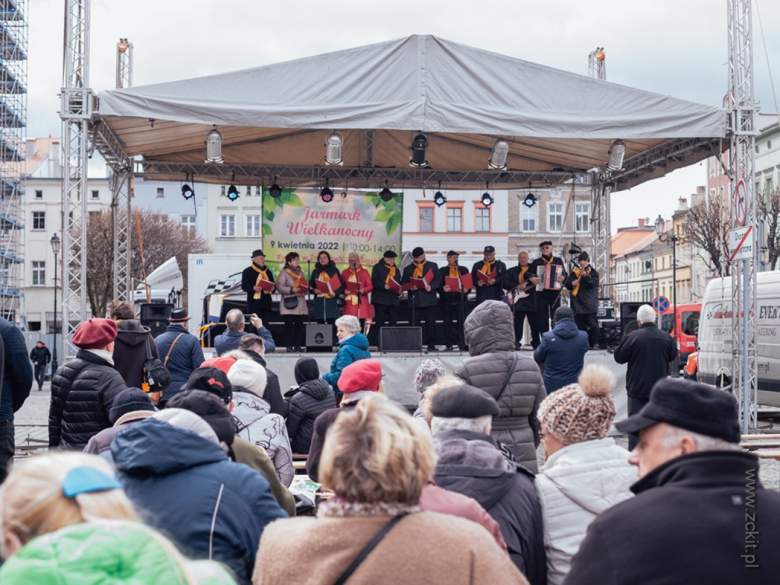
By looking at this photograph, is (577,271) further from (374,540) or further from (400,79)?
(374,540)

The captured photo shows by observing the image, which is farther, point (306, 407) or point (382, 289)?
point (382, 289)

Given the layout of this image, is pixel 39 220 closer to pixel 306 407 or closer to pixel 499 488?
pixel 306 407

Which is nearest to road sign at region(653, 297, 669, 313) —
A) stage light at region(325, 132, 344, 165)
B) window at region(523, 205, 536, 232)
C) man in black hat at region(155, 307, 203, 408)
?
stage light at region(325, 132, 344, 165)

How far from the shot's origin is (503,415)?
488 cm

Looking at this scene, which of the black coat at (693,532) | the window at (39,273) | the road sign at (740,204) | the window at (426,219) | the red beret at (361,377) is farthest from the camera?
the window at (39,273)

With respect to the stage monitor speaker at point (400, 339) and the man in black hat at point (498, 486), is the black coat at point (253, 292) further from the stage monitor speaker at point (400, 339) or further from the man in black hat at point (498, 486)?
the man in black hat at point (498, 486)

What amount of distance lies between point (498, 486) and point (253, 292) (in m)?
11.2

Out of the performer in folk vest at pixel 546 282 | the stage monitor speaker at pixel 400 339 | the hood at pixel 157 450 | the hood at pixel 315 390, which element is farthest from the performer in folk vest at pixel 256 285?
the hood at pixel 157 450

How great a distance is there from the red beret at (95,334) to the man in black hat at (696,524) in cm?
396

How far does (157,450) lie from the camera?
233cm

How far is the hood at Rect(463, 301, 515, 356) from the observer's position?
505cm

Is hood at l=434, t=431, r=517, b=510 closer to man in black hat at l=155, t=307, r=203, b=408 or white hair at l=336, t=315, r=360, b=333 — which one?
white hair at l=336, t=315, r=360, b=333

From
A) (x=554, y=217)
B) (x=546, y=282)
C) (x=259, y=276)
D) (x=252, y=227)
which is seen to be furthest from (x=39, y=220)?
(x=546, y=282)

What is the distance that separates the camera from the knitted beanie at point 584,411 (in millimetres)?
2893
